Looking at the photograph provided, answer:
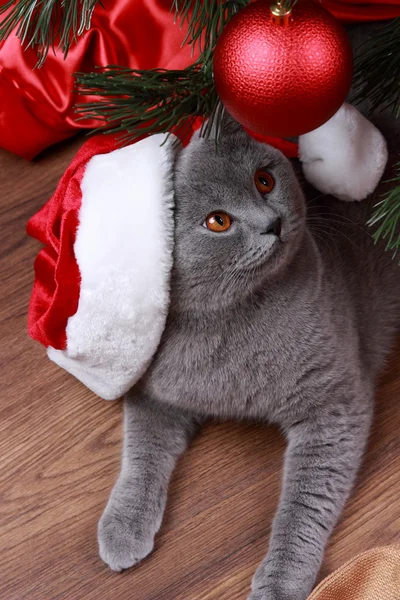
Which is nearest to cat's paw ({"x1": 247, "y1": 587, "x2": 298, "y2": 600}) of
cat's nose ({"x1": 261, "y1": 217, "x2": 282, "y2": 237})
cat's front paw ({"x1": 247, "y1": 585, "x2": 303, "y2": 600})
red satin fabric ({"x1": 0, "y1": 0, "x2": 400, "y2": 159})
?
cat's front paw ({"x1": 247, "y1": 585, "x2": 303, "y2": 600})

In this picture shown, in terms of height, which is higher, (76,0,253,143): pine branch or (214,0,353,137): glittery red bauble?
(214,0,353,137): glittery red bauble

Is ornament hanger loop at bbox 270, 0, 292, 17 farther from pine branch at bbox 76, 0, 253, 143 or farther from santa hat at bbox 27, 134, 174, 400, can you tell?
santa hat at bbox 27, 134, 174, 400

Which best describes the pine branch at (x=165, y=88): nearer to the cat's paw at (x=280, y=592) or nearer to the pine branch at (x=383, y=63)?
the pine branch at (x=383, y=63)

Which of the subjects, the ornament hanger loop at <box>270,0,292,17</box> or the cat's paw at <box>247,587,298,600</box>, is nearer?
the ornament hanger loop at <box>270,0,292,17</box>

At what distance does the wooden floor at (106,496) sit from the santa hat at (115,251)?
168mm

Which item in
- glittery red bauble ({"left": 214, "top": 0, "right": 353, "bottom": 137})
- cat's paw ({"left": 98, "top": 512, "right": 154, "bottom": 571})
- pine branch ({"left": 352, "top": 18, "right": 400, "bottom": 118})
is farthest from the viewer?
cat's paw ({"left": 98, "top": 512, "right": 154, "bottom": 571})

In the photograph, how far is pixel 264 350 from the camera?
94 centimetres

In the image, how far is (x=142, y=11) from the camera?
1.25 meters

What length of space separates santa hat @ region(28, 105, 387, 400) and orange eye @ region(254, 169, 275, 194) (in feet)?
0.31

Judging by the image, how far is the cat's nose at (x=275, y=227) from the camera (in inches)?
32.9

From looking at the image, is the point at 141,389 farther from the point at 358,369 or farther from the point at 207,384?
the point at 358,369

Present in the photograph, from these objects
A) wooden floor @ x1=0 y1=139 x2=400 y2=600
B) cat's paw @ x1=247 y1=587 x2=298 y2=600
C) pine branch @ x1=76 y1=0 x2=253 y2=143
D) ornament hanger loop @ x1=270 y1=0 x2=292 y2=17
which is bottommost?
→ wooden floor @ x1=0 y1=139 x2=400 y2=600

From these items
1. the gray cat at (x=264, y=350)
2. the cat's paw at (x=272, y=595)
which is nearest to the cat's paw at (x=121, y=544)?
the gray cat at (x=264, y=350)

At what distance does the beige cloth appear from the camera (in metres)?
0.84
